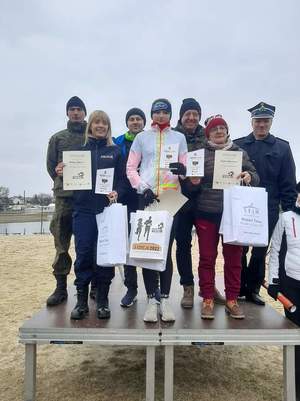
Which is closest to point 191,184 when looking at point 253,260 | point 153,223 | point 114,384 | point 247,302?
point 153,223

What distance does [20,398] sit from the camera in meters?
3.69

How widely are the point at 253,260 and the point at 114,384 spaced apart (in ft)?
6.54

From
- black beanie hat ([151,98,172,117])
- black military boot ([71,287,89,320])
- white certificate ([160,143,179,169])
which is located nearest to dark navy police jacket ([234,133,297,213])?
white certificate ([160,143,179,169])

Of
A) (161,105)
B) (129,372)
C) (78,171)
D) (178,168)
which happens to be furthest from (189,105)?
(129,372)

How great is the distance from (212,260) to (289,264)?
0.70 m

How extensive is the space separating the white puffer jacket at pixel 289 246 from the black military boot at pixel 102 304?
61.1 inches

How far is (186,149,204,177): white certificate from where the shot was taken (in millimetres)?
3580

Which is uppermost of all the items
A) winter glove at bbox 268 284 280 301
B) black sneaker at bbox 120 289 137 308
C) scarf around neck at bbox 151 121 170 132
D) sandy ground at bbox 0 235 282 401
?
scarf around neck at bbox 151 121 170 132

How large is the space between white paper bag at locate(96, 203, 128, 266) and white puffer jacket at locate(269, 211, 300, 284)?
137cm

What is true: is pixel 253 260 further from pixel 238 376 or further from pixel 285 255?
pixel 238 376

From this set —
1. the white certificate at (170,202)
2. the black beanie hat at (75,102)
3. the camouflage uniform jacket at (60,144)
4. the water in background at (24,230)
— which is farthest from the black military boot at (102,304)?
the water in background at (24,230)

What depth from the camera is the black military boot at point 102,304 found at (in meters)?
3.75

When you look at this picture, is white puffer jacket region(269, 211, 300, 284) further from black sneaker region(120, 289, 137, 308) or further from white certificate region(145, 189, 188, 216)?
black sneaker region(120, 289, 137, 308)

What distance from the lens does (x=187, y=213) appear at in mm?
4109
